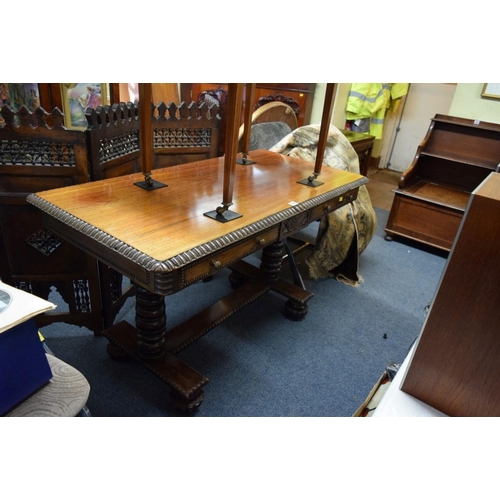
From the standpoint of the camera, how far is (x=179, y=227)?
1186mm

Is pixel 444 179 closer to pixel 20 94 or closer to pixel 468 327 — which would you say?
pixel 468 327

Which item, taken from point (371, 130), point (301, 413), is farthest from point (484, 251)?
point (371, 130)

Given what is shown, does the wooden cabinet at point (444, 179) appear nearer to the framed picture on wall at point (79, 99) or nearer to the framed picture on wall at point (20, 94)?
the framed picture on wall at point (79, 99)

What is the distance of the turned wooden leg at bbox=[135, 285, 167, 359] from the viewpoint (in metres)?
1.42

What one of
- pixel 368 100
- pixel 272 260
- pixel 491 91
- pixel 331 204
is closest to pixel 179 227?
pixel 331 204

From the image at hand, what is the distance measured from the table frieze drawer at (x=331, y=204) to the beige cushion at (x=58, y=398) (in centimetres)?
114

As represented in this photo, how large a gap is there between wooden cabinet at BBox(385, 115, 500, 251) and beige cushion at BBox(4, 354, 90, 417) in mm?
2778

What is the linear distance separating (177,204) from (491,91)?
3041 millimetres

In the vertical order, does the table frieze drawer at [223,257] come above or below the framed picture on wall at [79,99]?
below

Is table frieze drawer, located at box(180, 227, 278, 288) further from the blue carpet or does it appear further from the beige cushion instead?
the blue carpet

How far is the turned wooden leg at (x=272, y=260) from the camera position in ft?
6.98

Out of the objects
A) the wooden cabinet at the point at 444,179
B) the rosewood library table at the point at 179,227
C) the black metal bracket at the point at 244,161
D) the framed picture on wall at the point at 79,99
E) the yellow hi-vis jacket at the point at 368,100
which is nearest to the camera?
the rosewood library table at the point at 179,227

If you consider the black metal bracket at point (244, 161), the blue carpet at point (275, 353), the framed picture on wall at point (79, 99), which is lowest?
the blue carpet at point (275, 353)

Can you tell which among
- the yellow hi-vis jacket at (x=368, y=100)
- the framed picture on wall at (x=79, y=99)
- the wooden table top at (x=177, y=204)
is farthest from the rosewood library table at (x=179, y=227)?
the yellow hi-vis jacket at (x=368, y=100)
